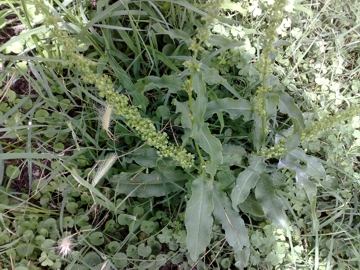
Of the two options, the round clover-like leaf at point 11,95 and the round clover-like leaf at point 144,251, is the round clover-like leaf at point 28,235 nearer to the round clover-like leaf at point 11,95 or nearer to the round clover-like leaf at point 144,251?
the round clover-like leaf at point 144,251

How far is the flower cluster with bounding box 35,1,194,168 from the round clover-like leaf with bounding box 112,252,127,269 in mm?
613

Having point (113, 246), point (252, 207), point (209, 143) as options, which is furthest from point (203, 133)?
point (113, 246)

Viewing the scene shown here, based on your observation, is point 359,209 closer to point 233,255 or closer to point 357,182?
point 357,182

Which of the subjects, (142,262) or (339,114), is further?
(142,262)

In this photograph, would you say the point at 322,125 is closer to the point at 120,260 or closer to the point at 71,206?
the point at 120,260

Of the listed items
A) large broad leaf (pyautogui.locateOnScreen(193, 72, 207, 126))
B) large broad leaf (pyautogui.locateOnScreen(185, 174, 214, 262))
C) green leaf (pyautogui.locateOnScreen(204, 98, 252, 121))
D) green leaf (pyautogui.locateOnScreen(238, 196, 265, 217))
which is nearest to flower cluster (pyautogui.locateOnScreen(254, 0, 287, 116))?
green leaf (pyautogui.locateOnScreen(204, 98, 252, 121))

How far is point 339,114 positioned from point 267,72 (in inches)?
14.0

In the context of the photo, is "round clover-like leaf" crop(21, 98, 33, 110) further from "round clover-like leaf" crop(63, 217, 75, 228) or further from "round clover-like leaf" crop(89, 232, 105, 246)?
"round clover-like leaf" crop(89, 232, 105, 246)

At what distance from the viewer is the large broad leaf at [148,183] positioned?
1.70 metres

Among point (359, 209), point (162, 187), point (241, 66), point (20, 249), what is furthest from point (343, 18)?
point (20, 249)

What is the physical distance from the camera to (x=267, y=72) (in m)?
1.29

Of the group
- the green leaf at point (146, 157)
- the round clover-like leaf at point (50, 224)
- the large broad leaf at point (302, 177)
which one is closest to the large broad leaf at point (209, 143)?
the green leaf at point (146, 157)

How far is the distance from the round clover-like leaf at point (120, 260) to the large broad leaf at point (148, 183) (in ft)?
0.99

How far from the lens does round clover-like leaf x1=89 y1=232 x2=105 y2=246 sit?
5.48 ft
